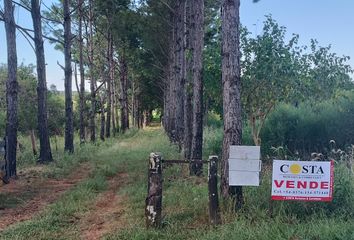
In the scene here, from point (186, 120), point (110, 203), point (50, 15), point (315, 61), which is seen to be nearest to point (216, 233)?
point (110, 203)

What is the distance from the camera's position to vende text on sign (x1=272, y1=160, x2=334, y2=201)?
558 centimetres

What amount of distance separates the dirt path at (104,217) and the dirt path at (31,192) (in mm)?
977

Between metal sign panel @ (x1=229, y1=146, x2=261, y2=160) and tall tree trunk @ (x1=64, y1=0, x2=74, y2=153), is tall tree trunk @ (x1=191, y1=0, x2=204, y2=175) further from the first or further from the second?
tall tree trunk @ (x1=64, y1=0, x2=74, y2=153)

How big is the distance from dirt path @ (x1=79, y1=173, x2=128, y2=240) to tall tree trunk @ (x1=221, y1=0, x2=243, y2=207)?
5.73ft

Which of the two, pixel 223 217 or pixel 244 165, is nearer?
pixel 223 217

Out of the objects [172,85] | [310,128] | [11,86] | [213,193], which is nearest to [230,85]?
[213,193]

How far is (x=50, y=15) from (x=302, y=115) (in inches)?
606

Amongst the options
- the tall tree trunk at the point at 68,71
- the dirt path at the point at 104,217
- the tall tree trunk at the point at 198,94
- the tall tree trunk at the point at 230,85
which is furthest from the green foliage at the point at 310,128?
the tall tree trunk at the point at 230,85

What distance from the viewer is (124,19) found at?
74.4 feet

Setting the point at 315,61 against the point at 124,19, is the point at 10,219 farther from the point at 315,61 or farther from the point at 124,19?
the point at 124,19

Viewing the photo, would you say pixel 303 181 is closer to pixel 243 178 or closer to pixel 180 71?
pixel 243 178

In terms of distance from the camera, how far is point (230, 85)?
6.28m

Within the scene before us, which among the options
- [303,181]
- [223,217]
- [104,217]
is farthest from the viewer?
[104,217]

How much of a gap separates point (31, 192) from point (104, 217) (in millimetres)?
3127
